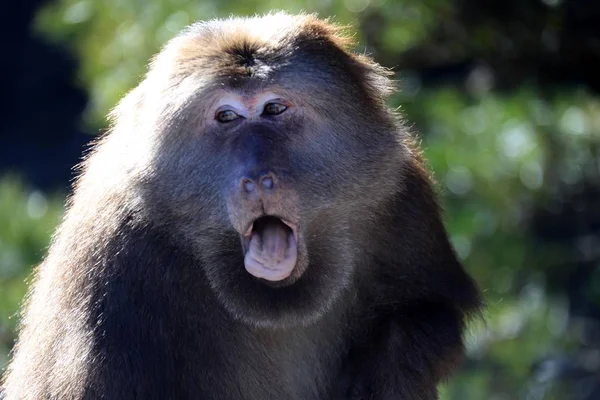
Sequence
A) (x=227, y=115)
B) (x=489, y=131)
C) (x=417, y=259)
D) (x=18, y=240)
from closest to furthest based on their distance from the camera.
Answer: (x=227, y=115)
(x=417, y=259)
(x=489, y=131)
(x=18, y=240)

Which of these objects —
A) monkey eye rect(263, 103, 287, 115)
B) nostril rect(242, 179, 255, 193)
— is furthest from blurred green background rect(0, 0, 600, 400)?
nostril rect(242, 179, 255, 193)

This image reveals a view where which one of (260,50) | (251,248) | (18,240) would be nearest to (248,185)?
(251,248)

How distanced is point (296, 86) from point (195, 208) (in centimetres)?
48

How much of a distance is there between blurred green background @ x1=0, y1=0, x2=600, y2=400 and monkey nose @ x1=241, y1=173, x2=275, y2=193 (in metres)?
2.74

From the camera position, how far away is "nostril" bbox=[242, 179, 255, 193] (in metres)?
3.00

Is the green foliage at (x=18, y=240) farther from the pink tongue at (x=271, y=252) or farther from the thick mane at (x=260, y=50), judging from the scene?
the pink tongue at (x=271, y=252)

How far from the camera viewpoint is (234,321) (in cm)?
335

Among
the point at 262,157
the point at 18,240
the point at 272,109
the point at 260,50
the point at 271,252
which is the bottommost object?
the point at 271,252

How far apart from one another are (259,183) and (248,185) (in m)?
0.03

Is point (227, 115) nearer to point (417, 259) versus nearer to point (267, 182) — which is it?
point (267, 182)

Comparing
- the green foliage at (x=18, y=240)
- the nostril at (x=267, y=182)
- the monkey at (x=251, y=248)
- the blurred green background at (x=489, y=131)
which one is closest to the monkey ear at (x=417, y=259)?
the monkey at (x=251, y=248)

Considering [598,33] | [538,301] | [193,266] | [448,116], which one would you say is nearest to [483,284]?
[538,301]

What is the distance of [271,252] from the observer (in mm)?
3039

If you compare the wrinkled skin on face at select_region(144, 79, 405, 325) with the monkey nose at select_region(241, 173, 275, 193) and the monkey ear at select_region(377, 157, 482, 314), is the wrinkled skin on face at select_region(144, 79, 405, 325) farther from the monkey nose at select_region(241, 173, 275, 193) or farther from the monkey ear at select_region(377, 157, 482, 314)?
the monkey ear at select_region(377, 157, 482, 314)
